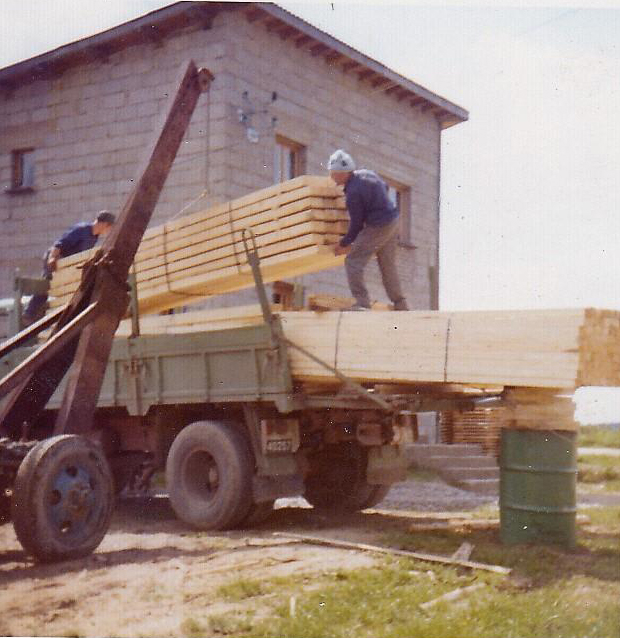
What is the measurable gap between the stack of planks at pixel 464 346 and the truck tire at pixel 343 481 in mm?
1673

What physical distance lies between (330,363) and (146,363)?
247cm

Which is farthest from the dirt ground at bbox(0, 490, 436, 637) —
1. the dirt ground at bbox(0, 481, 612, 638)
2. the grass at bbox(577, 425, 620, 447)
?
the grass at bbox(577, 425, 620, 447)

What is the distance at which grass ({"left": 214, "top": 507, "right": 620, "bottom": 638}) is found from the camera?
5027mm

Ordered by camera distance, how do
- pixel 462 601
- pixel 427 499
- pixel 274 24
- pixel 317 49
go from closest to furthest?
pixel 462 601 < pixel 427 499 < pixel 274 24 < pixel 317 49

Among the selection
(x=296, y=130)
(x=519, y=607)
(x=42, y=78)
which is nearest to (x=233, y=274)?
(x=519, y=607)

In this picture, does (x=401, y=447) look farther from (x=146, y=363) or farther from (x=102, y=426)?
(x=102, y=426)

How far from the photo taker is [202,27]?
14.8 metres

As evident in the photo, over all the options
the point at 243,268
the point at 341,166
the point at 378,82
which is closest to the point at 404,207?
the point at 378,82

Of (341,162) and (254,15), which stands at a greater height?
(254,15)

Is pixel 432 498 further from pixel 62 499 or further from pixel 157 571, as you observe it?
pixel 62 499

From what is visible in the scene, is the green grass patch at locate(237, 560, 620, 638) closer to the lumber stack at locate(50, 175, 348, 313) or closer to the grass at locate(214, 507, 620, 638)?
the grass at locate(214, 507, 620, 638)

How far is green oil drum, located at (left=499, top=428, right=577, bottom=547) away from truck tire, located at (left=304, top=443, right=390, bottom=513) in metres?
2.57

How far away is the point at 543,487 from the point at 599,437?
65.0ft

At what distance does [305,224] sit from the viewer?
8.52m
